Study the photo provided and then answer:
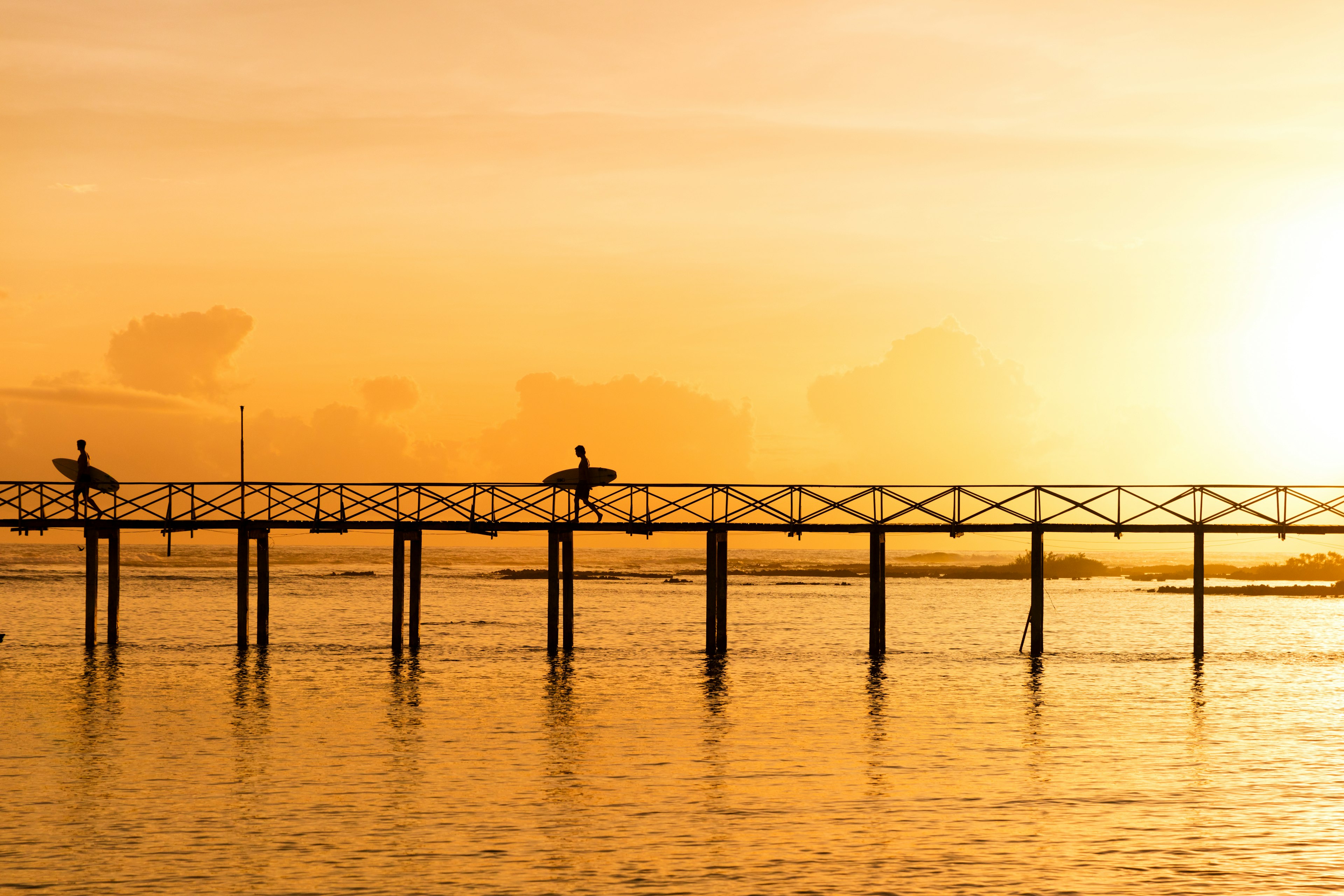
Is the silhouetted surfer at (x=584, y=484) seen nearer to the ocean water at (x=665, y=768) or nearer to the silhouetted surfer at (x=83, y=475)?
the ocean water at (x=665, y=768)

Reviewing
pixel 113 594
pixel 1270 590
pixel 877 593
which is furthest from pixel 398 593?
pixel 1270 590

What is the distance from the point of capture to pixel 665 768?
2498 centimetres

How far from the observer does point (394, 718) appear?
1212 inches

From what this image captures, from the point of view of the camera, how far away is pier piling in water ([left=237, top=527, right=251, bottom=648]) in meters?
45.1

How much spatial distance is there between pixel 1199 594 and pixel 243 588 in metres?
31.7

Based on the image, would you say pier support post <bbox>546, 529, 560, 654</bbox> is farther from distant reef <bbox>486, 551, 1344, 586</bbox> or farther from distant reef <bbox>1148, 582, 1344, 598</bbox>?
distant reef <bbox>486, 551, 1344, 586</bbox>

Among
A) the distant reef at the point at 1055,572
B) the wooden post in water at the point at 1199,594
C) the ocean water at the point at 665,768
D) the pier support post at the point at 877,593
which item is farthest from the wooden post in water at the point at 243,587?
the distant reef at the point at 1055,572

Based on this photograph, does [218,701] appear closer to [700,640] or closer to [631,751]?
[631,751]

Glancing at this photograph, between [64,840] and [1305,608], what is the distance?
7997cm

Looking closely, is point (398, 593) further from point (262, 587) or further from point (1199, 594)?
point (1199, 594)

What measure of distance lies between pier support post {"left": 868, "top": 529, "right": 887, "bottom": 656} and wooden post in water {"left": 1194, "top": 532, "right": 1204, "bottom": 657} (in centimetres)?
963

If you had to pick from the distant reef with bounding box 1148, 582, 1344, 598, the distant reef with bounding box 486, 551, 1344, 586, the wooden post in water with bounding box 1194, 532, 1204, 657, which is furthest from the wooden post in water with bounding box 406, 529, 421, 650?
the distant reef with bounding box 486, 551, 1344, 586

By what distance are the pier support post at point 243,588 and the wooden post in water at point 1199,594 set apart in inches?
1197

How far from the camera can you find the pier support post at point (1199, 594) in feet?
143
